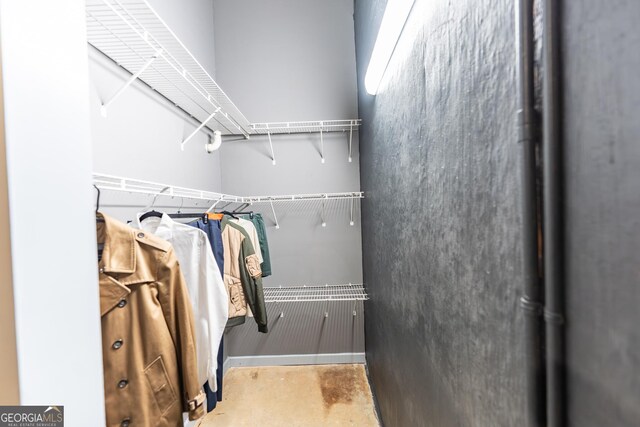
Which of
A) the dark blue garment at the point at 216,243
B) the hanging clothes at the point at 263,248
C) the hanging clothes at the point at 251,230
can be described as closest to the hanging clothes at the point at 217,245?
the dark blue garment at the point at 216,243

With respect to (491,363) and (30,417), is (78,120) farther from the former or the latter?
(491,363)

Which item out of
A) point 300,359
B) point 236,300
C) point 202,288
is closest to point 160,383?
point 202,288

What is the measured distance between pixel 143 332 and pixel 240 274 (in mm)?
757

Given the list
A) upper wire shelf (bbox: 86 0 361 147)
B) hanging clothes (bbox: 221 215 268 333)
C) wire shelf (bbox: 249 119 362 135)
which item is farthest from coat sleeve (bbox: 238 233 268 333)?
wire shelf (bbox: 249 119 362 135)

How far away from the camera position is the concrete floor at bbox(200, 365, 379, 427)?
153 cm

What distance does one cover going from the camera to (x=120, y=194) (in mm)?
1101

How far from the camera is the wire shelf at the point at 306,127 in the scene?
192cm

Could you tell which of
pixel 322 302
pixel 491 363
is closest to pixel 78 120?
pixel 491 363

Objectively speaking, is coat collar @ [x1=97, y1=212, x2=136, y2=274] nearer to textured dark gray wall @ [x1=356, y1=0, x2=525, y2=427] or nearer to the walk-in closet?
the walk-in closet

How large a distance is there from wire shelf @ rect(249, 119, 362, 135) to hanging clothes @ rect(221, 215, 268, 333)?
852mm

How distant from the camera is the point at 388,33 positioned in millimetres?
843

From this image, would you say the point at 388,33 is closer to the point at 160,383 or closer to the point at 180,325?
the point at 180,325

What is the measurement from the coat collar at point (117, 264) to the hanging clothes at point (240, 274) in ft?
2.32

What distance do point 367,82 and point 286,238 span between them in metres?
1.33
